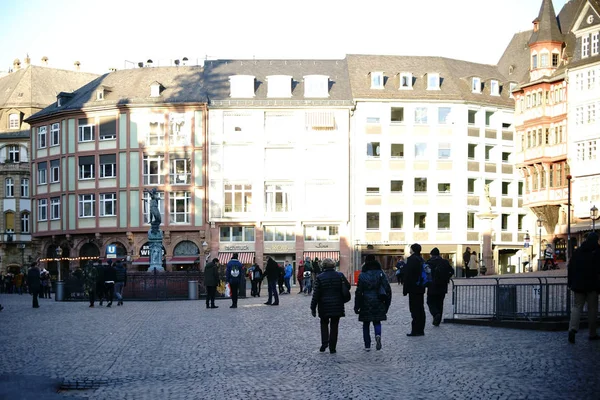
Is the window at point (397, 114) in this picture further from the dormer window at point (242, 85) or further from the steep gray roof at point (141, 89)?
the steep gray roof at point (141, 89)

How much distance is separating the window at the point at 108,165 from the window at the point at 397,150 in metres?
19.8

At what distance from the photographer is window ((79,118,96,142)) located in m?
72.9

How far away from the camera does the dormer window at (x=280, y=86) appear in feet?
237

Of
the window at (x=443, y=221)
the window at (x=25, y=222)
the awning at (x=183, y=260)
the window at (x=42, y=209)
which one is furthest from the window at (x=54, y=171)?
the window at (x=443, y=221)

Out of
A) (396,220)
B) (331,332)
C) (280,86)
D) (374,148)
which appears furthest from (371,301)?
(280,86)

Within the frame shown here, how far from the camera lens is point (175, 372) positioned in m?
15.0

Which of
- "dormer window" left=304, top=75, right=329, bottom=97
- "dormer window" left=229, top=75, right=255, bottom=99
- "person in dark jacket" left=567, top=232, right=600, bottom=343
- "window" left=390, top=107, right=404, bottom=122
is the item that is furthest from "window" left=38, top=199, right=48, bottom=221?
"person in dark jacket" left=567, top=232, right=600, bottom=343

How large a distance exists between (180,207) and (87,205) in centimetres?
720

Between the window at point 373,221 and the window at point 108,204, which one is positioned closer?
the window at point 108,204

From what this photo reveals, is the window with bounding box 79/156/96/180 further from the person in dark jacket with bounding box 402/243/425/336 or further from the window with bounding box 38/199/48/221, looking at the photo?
the person in dark jacket with bounding box 402/243/425/336

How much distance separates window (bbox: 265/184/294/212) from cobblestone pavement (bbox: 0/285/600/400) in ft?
149

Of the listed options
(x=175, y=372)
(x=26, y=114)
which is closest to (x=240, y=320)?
(x=175, y=372)

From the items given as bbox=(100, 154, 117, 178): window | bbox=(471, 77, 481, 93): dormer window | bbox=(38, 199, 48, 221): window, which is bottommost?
bbox=(38, 199, 48, 221): window

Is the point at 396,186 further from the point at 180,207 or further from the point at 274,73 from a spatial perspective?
the point at 180,207
